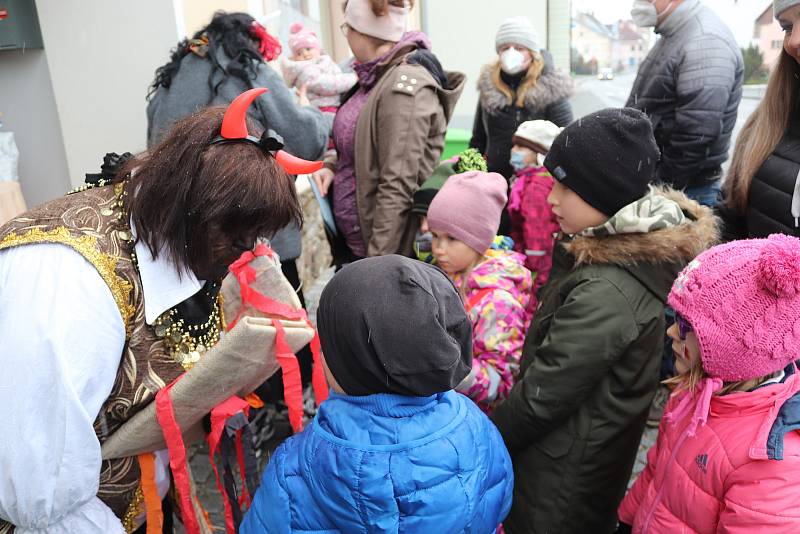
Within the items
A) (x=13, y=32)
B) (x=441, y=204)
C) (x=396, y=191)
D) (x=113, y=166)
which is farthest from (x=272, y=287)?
(x=13, y=32)

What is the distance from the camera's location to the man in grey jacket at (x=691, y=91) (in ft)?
10.7

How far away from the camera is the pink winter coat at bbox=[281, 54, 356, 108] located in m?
4.71

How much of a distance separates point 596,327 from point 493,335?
1.92 ft

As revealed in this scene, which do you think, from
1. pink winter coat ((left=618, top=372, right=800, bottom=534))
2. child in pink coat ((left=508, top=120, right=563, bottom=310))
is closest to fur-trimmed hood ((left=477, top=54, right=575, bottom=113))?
child in pink coat ((left=508, top=120, right=563, bottom=310))

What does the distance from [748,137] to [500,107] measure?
1.93m

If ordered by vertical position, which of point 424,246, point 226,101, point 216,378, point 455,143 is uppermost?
point 226,101

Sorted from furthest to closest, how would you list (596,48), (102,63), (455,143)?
(596,48) → (455,143) → (102,63)

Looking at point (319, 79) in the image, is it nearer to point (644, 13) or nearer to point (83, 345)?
point (644, 13)

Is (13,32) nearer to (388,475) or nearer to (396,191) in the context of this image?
(396,191)

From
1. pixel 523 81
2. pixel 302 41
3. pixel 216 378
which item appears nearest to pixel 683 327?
pixel 216 378

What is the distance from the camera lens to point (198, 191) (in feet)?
4.73

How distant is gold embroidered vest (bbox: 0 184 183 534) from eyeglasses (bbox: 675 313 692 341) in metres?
1.29

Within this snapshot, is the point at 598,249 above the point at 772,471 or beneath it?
above

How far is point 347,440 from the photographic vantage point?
4.61 feet
